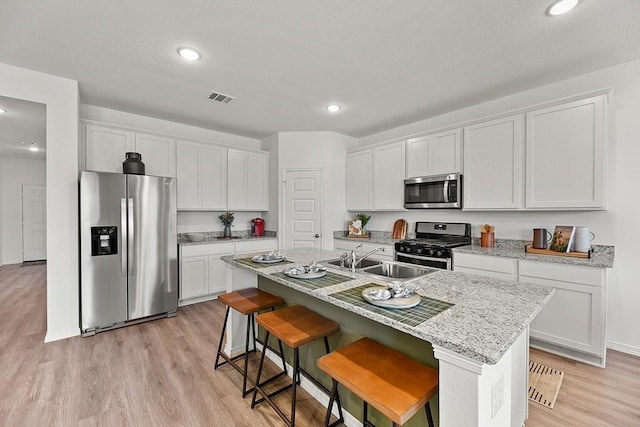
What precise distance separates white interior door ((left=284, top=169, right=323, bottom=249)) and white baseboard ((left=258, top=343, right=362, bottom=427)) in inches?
90.3

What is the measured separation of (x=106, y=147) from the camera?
135 inches

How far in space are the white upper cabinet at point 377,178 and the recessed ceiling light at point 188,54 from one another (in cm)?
276

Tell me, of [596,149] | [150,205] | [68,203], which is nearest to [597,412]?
[596,149]

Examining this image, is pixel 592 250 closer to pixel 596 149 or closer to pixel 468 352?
pixel 596 149

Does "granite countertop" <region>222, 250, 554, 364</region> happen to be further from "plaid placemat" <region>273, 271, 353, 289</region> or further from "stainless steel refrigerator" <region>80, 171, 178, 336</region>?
"stainless steel refrigerator" <region>80, 171, 178, 336</region>

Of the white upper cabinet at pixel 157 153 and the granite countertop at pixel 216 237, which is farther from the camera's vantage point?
the granite countertop at pixel 216 237

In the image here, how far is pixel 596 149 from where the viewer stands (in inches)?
97.9

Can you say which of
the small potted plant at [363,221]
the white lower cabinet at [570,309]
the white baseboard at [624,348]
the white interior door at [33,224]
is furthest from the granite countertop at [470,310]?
the white interior door at [33,224]

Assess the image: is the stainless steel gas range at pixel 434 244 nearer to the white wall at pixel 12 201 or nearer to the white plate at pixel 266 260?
the white plate at pixel 266 260

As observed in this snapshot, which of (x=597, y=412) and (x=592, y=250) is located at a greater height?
(x=592, y=250)

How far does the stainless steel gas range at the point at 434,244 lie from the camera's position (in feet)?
10.6

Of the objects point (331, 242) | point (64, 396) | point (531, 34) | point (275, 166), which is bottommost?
point (64, 396)

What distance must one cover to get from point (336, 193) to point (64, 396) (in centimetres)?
381

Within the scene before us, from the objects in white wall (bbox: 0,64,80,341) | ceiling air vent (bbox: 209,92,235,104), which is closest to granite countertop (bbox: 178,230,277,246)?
white wall (bbox: 0,64,80,341)
